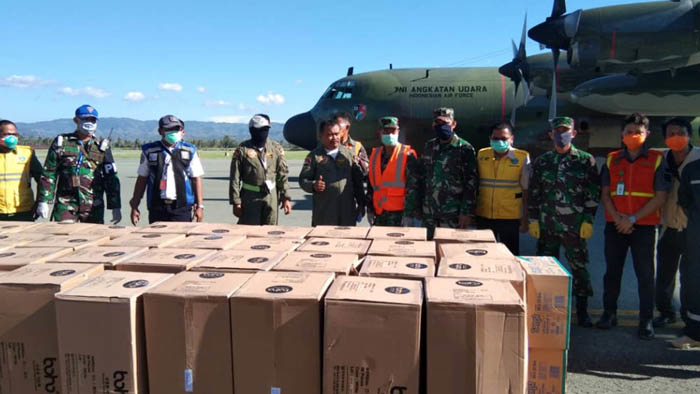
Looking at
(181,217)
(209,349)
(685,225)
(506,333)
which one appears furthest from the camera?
(181,217)

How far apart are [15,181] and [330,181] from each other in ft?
10.7

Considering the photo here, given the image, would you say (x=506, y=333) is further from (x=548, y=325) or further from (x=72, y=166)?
(x=72, y=166)

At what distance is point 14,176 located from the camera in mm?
4902

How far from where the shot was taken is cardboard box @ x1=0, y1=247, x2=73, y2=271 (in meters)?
2.57

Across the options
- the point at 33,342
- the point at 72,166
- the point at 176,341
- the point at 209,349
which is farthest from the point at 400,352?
the point at 72,166

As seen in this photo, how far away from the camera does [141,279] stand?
2.26m

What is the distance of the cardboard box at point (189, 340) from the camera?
203 cm

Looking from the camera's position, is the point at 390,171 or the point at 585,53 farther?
the point at 585,53

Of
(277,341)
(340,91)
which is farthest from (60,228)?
(340,91)

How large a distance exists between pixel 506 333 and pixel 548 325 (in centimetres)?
67

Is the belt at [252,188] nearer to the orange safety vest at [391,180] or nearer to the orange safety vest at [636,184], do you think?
the orange safety vest at [391,180]

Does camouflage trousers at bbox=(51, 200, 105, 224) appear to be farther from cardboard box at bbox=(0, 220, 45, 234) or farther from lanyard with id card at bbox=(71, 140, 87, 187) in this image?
cardboard box at bbox=(0, 220, 45, 234)

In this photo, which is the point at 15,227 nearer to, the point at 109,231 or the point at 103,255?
the point at 109,231

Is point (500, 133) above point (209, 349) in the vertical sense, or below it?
above
